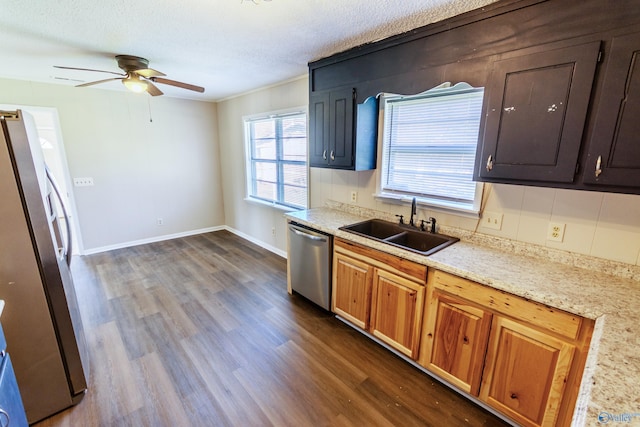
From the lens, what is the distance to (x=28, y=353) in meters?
1.59

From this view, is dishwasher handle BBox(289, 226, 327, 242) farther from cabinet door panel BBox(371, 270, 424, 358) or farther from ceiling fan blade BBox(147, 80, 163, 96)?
ceiling fan blade BBox(147, 80, 163, 96)

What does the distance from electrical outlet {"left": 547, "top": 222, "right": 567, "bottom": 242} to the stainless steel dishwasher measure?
61.5 inches

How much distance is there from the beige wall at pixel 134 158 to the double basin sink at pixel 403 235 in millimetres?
3709

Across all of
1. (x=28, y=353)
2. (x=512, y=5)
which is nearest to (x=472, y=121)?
(x=512, y=5)

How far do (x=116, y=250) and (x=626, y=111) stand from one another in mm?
5701

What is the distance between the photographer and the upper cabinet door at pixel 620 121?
48.2 inches

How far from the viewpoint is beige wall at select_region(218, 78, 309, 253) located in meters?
3.66

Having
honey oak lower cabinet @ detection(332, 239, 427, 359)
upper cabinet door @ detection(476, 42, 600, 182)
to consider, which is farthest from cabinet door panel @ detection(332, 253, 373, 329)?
upper cabinet door @ detection(476, 42, 600, 182)

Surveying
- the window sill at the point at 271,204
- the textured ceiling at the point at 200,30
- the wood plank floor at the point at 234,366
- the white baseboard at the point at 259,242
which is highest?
the textured ceiling at the point at 200,30

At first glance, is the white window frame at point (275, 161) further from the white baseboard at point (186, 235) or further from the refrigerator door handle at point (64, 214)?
the refrigerator door handle at point (64, 214)

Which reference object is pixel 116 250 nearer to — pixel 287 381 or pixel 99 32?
pixel 99 32

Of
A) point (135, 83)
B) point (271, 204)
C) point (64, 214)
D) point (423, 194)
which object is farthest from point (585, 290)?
point (135, 83)

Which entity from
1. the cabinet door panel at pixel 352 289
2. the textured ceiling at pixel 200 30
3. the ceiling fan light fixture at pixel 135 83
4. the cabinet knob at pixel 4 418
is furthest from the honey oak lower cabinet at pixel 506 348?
the ceiling fan light fixture at pixel 135 83

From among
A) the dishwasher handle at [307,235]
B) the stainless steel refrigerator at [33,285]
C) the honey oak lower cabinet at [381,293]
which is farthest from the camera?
the dishwasher handle at [307,235]
